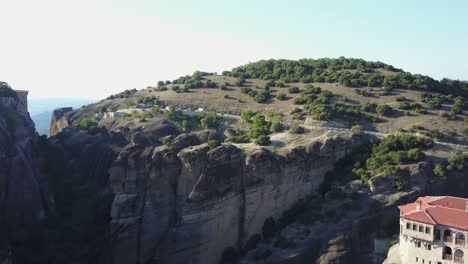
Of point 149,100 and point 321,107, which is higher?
point 149,100

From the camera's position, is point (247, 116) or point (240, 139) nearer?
point (240, 139)

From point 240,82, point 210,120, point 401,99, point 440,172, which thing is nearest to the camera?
point 440,172

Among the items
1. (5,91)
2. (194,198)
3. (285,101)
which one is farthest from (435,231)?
(5,91)

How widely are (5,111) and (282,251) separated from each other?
1358 inches

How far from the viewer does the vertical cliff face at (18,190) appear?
4916cm

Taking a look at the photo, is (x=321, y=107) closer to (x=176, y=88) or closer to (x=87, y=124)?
(x=87, y=124)

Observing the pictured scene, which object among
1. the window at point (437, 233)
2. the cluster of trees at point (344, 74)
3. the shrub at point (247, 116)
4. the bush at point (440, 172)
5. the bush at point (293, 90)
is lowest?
the window at point (437, 233)

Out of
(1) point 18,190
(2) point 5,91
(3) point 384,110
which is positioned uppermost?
(2) point 5,91

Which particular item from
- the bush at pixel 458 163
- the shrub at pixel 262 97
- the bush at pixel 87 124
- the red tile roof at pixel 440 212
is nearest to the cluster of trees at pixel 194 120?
the shrub at pixel 262 97

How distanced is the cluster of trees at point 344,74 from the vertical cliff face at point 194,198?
32.3 m

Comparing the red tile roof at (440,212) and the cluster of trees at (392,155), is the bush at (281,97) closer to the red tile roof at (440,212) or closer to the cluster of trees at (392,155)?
the cluster of trees at (392,155)

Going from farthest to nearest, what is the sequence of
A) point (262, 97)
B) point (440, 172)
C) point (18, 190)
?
point (262, 97)
point (440, 172)
point (18, 190)

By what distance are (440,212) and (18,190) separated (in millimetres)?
39106

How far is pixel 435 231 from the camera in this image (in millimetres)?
43000
